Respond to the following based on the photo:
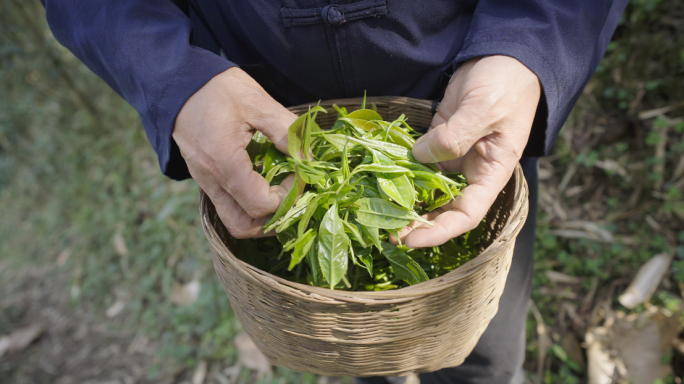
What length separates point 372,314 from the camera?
2.83 ft

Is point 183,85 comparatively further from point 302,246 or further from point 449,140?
point 449,140

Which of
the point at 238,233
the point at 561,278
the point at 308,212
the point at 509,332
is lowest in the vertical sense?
the point at 561,278

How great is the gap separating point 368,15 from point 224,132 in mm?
437

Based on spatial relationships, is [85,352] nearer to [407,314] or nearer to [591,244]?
[407,314]

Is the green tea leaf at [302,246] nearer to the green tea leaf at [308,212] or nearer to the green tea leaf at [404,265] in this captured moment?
the green tea leaf at [308,212]

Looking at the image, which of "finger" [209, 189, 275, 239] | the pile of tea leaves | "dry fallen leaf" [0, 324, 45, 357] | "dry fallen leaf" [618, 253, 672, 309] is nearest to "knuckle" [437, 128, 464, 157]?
the pile of tea leaves

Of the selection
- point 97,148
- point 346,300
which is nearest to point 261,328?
point 346,300

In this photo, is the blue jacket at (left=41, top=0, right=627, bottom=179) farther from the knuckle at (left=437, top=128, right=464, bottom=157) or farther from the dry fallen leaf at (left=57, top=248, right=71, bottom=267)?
the dry fallen leaf at (left=57, top=248, right=71, bottom=267)

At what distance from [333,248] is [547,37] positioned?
0.69 m

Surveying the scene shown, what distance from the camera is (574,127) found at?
2203 millimetres

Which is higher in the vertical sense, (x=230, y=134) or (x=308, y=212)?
(x=230, y=134)

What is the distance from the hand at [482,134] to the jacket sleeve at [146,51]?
20.7 inches

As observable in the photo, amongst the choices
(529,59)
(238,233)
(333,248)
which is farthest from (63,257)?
(529,59)

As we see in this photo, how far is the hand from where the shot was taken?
36.0 inches
